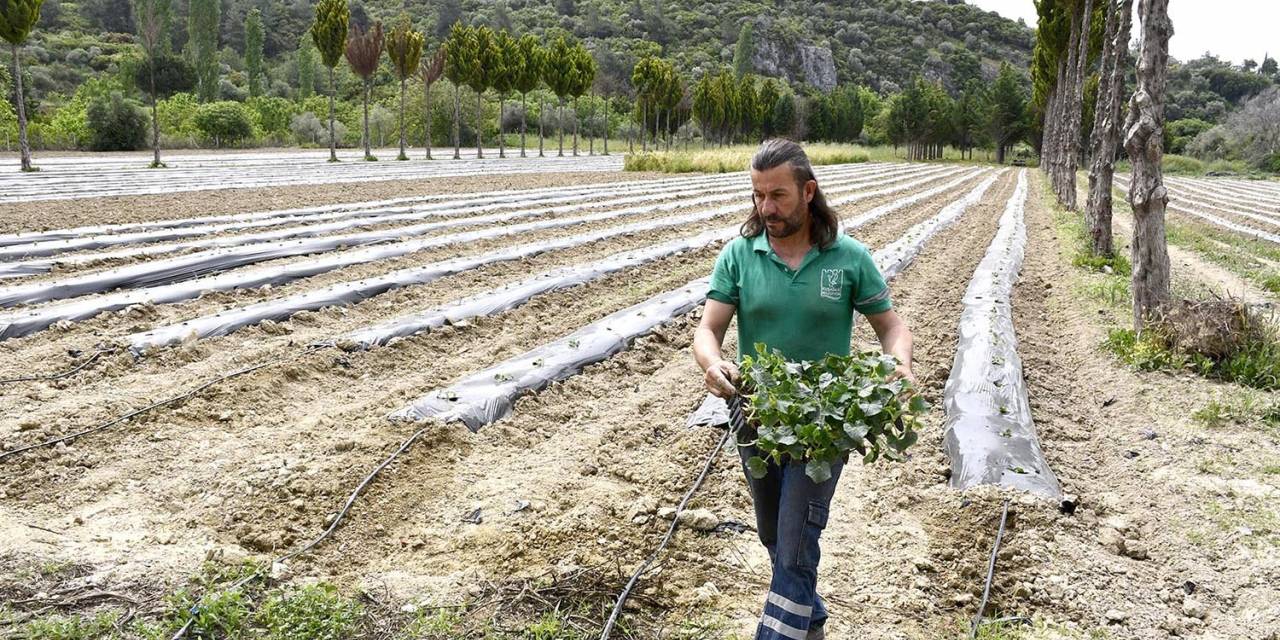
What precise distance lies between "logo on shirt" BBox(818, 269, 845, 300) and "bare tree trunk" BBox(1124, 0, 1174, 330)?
5.20m

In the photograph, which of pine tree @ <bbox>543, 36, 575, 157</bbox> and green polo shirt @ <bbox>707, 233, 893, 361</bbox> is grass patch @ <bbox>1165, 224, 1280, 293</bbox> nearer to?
green polo shirt @ <bbox>707, 233, 893, 361</bbox>

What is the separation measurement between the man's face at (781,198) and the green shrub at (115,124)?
33912 millimetres

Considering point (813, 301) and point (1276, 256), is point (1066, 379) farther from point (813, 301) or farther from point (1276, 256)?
point (1276, 256)

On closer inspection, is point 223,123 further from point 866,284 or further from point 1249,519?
point 1249,519

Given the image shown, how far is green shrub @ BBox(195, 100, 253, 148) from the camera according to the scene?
35875 millimetres

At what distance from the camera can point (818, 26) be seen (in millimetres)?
122312

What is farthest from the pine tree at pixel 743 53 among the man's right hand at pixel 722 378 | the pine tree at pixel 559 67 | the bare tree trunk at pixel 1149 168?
the man's right hand at pixel 722 378

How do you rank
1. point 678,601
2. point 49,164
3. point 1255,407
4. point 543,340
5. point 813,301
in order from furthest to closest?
1. point 49,164
2. point 543,340
3. point 1255,407
4. point 678,601
5. point 813,301

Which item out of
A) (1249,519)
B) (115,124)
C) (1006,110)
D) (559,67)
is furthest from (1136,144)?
(1006,110)

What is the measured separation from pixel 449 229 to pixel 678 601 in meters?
8.70

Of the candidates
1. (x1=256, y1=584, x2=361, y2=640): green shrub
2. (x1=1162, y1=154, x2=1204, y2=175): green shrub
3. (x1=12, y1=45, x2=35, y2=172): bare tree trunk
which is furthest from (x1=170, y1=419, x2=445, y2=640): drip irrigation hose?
(x1=1162, y1=154, x2=1204, y2=175): green shrub

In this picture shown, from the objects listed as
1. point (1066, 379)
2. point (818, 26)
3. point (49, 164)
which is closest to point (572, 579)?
point (1066, 379)

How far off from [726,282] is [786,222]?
0.27 metres

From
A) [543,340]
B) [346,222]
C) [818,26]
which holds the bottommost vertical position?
[543,340]
